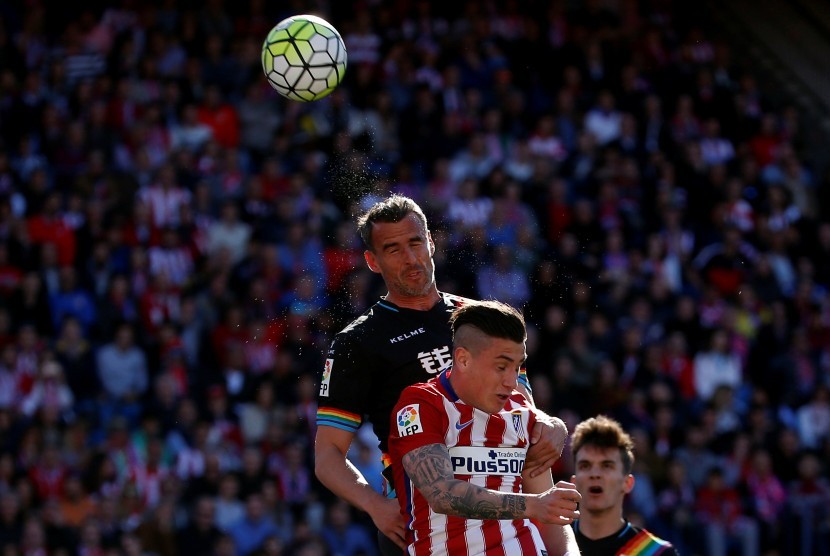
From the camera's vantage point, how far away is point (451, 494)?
481cm

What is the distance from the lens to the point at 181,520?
40.3 ft

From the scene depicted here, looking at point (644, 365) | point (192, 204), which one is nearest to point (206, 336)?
point (192, 204)

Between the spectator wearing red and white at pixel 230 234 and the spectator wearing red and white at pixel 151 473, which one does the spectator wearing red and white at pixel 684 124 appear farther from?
the spectator wearing red and white at pixel 151 473

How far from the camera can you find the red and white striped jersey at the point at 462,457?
16.4 feet

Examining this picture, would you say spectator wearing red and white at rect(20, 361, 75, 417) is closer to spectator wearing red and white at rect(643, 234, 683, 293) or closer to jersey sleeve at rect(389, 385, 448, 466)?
spectator wearing red and white at rect(643, 234, 683, 293)

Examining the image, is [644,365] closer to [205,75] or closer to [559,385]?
[559,385]

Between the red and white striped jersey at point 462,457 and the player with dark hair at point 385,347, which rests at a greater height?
the player with dark hair at point 385,347

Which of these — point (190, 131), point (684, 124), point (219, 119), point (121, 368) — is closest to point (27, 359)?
point (121, 368)

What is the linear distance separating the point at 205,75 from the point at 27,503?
6.21 metres

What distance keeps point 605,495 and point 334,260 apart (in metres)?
7.97

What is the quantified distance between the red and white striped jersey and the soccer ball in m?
3.81

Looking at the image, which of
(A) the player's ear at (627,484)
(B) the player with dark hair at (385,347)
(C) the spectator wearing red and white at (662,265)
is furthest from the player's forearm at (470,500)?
(C) the spectator wearing red and white at (662,265)

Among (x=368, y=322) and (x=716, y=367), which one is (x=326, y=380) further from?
(x=716, y=367)

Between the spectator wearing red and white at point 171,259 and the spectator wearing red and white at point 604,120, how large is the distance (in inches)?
230
